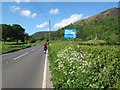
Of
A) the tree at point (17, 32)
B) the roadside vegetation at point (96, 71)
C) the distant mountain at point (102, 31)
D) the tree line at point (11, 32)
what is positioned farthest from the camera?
the tree at point (17, 32)

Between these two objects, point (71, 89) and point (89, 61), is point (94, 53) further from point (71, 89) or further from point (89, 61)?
point (71, 89)

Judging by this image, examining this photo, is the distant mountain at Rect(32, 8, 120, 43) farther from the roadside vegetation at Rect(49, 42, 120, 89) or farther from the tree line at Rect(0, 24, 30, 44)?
the roadside vegetation at Rect(49, 42, 120, 89)

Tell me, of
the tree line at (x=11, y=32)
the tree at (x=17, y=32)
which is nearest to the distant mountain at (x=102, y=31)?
the tree at (x=17, y=32)

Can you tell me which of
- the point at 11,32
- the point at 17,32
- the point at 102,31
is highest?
the point at 17,32

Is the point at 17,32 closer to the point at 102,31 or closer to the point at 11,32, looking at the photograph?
the point at 11,32

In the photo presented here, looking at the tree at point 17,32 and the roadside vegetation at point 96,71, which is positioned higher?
the tree at point 17,32

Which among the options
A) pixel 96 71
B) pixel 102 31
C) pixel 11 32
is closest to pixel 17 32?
pixel 11 32

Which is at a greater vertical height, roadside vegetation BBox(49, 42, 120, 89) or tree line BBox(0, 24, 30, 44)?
tree line BBox(0, 24, 30, 44)

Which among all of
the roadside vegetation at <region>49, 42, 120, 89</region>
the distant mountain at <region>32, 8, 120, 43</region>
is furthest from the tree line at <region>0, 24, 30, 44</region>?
the roadside vegetation at <region>49, 42, 120, 89</region>

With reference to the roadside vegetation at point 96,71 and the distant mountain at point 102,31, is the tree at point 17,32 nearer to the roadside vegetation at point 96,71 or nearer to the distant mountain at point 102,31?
the distant mountain at point 102,31

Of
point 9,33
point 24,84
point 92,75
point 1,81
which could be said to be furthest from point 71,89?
point 9,33

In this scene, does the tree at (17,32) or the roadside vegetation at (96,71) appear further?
the tree at (17,32)

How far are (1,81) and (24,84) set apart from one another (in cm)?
126

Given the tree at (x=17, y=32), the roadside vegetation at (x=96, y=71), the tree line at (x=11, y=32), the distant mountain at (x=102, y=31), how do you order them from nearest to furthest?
1. the roadside vegetation at (x=96, y=71)
2. the distant mountain at (x=102, y=31)
3. the tree line at (x=11, y=32)
4. the tree at (x=17, y=32)
